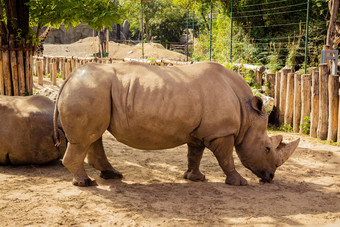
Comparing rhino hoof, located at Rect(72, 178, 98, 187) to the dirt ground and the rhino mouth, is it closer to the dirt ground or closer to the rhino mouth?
the dirt ground

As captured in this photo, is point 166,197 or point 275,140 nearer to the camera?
point 166,197

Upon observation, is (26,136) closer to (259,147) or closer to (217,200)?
(217,200)

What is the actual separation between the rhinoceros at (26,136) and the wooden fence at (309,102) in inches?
195

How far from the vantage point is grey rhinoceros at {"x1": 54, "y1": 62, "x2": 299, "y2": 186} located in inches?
202

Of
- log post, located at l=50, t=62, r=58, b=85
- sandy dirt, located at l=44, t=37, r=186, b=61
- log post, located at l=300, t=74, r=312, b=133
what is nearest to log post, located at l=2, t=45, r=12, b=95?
log post, located at l=300, t=74, r=312, b=133

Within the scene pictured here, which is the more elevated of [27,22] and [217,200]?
[27,22]

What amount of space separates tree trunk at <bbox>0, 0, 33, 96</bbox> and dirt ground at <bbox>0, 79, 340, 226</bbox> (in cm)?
374

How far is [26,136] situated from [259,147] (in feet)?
10.7

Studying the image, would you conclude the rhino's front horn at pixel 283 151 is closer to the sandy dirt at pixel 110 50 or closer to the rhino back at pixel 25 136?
the rhino back at pixel 25 136

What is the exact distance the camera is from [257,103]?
18.5 feet

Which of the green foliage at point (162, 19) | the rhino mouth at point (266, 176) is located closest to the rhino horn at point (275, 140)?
the rhino mouth at point (266, 176)

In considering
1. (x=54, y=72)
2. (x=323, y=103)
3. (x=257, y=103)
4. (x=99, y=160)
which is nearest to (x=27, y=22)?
(x=99, y=160)

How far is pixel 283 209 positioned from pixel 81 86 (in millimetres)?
2695

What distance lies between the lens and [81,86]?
5121 mm
